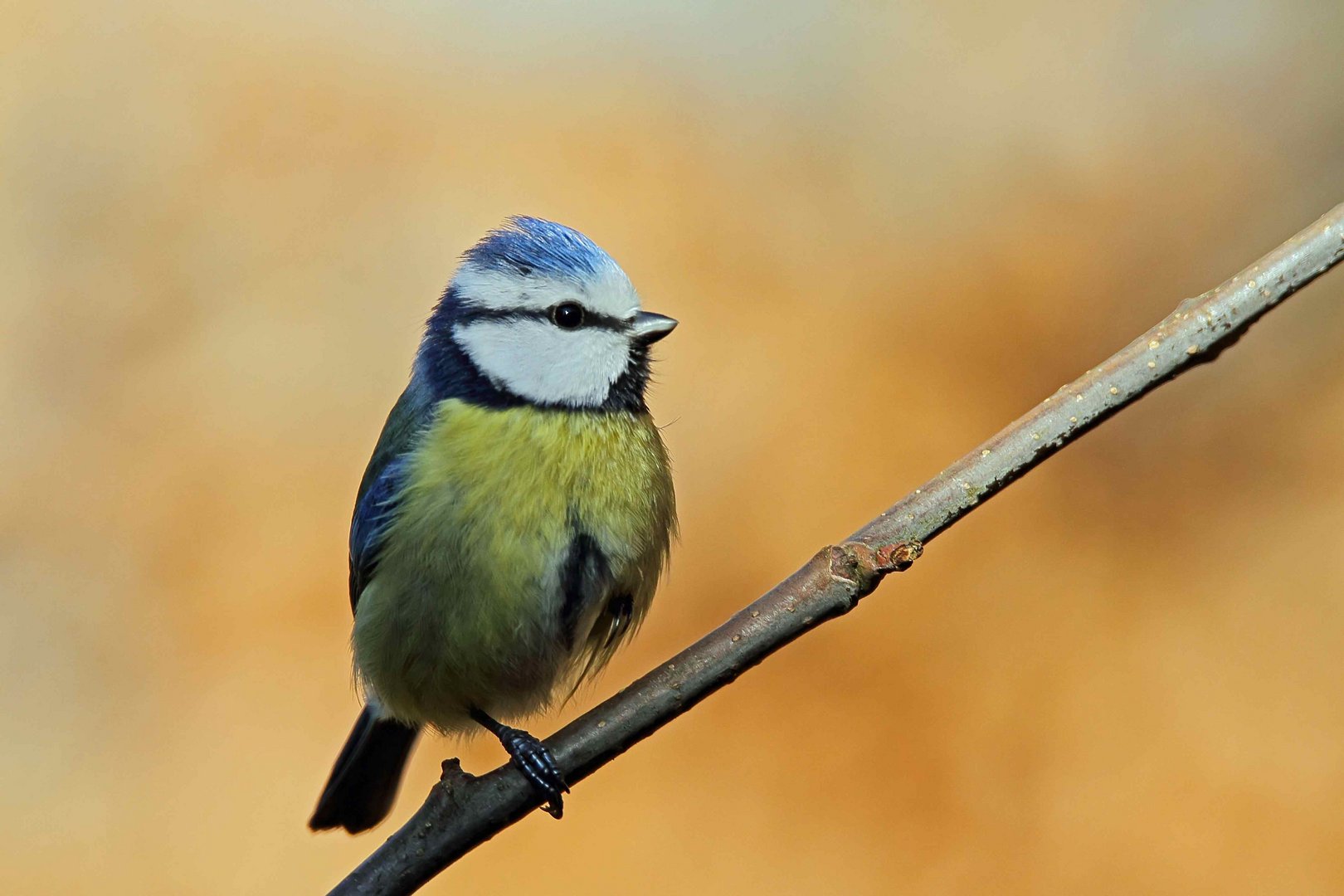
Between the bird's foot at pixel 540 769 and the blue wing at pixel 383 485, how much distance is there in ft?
1.06

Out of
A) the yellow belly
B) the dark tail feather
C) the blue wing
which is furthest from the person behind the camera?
the dark tail feather

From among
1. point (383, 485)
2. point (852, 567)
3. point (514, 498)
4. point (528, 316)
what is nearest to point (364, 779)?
point (383, 485)

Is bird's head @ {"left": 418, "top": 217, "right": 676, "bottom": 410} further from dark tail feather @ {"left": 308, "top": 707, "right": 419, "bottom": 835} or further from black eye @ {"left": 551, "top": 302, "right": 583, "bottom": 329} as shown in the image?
dark tail feather @ {"left": 308, "top": 707, "right": 419, "bottom": 835}

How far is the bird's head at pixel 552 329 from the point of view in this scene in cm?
130

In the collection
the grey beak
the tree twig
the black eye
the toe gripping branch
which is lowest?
the tree twig

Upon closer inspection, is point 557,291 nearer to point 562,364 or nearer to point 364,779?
point 562,364

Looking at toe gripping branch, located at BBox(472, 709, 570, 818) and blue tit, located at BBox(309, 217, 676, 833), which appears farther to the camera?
blue tit, located at BBox(309, 217, 676, 833)

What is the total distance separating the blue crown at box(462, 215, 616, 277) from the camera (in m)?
1.30

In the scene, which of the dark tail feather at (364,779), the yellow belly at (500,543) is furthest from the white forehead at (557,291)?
the dark tail feather at (364,779)

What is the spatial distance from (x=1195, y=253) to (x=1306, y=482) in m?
0.47

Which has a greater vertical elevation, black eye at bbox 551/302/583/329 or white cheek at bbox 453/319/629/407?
black eye at bbox 551/302/583/329

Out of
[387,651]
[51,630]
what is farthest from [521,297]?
[51,630]

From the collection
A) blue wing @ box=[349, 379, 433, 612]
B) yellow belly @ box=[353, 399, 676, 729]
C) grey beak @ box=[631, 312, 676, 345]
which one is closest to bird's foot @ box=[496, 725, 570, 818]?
yellow belly @ box=[353, 399, 676, 729]

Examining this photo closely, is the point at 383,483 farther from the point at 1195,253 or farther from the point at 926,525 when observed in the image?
the point at 1195,253
